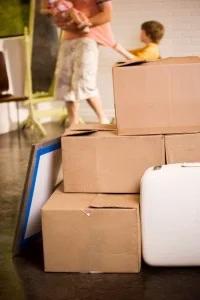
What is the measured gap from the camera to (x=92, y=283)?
1.80 metres

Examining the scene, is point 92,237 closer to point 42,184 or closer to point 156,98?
point 42,184

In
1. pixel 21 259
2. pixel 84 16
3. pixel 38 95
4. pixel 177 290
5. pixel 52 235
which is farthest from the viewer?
pixel 38 95

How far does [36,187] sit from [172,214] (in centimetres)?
51

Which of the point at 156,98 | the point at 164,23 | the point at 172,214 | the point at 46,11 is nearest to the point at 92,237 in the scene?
the point at 172,214

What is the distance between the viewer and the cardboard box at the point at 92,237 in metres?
1.83

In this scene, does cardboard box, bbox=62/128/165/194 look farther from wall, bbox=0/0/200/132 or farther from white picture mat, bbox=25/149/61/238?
wall, bbox=0/0/200/132

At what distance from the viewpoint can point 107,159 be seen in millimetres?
1996

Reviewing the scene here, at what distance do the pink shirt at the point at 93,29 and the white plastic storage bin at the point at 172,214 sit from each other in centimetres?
226

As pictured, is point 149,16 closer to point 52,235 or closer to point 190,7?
point 190,7

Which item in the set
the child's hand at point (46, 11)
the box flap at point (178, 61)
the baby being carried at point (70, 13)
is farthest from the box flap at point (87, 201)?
the child's hand at point (46, 11)

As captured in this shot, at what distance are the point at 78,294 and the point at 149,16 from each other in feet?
13.1

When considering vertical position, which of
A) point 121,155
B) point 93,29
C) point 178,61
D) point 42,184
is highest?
point 93,29

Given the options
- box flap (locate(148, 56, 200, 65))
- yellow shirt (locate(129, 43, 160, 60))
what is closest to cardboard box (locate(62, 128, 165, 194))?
box flap (locate(148, 56, 200, 65))

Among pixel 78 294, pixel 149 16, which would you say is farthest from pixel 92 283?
pixel 149 16
